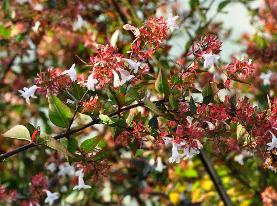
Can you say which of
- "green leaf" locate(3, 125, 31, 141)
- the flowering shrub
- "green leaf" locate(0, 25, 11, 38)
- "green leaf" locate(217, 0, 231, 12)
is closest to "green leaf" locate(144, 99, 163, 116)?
the flowering shrub

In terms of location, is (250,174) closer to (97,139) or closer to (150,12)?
(150,12)

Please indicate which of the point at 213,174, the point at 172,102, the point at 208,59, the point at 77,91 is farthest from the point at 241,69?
the point at 213,174

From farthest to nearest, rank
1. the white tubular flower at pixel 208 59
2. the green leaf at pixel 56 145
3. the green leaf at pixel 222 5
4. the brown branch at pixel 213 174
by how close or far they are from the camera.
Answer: the green leaf at pixel 222 5 < the brown branch at pixel 213 174 < the white tubular flower at pixel 208 59 < the green leaf at pixel 56 145

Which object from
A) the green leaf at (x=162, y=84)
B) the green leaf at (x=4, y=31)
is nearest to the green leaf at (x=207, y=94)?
the green leaf at (x=162, y=84)

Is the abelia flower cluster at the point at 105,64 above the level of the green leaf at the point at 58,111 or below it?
above

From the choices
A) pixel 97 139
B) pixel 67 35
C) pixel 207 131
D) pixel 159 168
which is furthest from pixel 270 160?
pixel 67 35

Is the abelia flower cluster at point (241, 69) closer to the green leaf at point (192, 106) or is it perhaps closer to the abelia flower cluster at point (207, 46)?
the abelia flower cluster at point (207, 46)
